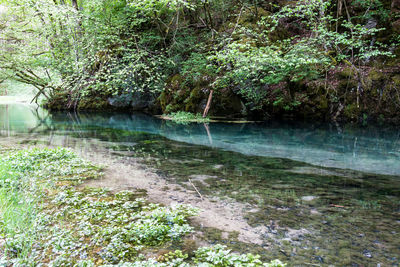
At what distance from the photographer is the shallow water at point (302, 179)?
3.23 meters

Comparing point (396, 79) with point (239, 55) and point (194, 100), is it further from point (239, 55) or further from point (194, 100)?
point (194, 100)

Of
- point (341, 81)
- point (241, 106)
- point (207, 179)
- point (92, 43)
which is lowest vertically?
point (207, 179)

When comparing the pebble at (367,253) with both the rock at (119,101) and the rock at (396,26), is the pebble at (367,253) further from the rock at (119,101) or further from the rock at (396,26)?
the rock at (119,101)

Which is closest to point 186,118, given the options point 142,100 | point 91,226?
point 142,100

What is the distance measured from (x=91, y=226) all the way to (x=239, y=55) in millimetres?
9904

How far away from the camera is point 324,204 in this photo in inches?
176

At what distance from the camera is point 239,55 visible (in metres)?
11.7

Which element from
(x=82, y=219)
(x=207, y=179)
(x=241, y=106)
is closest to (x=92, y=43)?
(x=241, y=106)

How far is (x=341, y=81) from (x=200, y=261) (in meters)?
A: 14.6

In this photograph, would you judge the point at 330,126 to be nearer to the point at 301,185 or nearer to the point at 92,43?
the point at 301,185

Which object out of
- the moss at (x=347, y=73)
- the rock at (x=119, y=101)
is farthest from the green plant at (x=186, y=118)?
the rock at (x=119, y=101)

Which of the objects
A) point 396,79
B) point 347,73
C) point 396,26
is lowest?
point 396,79

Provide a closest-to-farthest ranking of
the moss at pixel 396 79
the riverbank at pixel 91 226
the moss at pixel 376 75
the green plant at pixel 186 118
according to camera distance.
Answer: the riverbank at pixel 91 226 < the moss at pixel 396 79 < the moss at pixel 376 75 < the green plant at pixel 186 118

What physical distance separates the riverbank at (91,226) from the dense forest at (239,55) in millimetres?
8540
